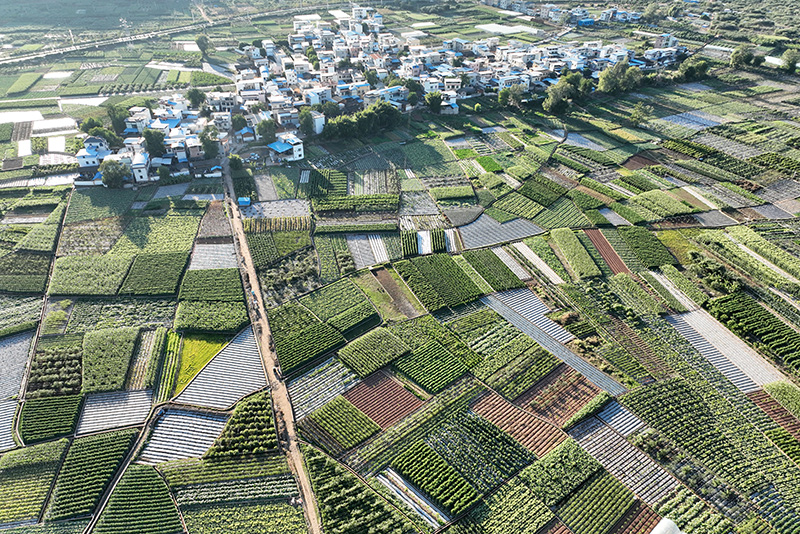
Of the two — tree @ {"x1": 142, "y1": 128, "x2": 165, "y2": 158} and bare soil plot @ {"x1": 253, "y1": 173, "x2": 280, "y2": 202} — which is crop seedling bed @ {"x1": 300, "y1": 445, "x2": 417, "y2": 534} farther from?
tree @ {"x1": 142, "y1": 128, "x2": 165, "y2": 158}

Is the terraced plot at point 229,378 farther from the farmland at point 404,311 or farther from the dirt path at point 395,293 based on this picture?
the dirt path at point 395,293

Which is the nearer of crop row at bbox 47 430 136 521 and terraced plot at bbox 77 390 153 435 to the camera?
crop row at bbox 47 430 136 521

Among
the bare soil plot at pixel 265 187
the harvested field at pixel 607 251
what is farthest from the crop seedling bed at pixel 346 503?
the bare soil plot at pixel 265 187

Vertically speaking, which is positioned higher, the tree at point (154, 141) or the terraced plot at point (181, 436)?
the tree at point (154, 141)

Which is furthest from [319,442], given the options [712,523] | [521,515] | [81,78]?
[81,78]

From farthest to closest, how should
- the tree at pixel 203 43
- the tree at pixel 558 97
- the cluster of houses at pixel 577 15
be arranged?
the cluster of houses at pixel 577 15
the tree at pixel 203 43
the tree at pixel 558 97

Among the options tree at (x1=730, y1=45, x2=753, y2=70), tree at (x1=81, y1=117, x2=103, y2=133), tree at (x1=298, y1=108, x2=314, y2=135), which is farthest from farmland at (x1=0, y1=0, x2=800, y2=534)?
tree at (x1=730, y1=45, x2=753, y2=70)

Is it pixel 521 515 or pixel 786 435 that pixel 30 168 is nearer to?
pixel 521 515
